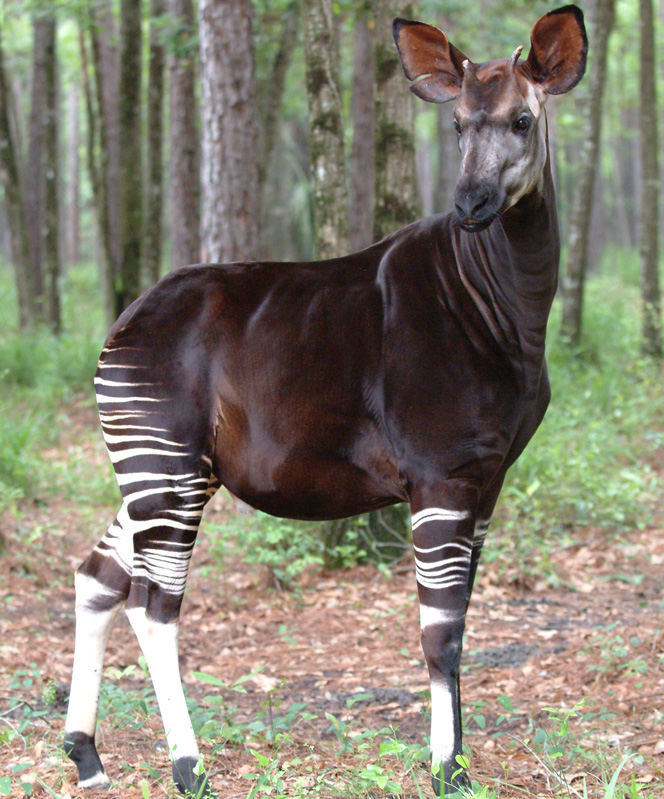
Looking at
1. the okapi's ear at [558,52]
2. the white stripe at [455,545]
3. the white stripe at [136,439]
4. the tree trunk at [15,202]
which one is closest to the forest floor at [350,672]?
the white stripe at [455,545]

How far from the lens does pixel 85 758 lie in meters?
2.66

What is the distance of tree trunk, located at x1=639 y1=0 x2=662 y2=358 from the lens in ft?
26.5

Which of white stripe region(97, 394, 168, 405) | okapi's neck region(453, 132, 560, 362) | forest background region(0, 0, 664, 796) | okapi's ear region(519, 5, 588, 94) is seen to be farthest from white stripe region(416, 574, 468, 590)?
forest background region(0, 0, 664, 796)

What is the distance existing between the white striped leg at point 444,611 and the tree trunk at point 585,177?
6.25 meters

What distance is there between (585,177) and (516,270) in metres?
6.36

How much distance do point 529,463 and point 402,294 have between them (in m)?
3.18

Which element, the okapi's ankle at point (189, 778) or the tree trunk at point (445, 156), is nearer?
the okapi's ankle at point (189, 778)

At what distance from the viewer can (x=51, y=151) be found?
37.1ft

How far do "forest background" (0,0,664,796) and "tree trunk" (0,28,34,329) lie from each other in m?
0.02

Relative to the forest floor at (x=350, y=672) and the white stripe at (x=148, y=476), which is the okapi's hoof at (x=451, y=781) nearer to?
the forest floor at (x=350, y=672)

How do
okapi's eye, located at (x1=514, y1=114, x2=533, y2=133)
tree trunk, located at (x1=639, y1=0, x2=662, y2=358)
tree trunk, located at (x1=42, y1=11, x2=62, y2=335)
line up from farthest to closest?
1. tree trunk, located at (x1=42, y1=11, x2=62, y2=335)
2. tree trunk, located at (x1=639, y1=0, x2=662, y2=358)
3. okapi's eye, located at (x1=514, y1=114, x2=533, y2=133)

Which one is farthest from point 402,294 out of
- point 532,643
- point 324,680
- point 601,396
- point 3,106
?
point 3,106

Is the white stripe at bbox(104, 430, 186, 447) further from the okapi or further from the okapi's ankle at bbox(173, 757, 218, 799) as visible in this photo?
the okapi's ankle at bbox(173, 757, 218, 799)

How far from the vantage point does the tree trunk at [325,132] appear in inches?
173
